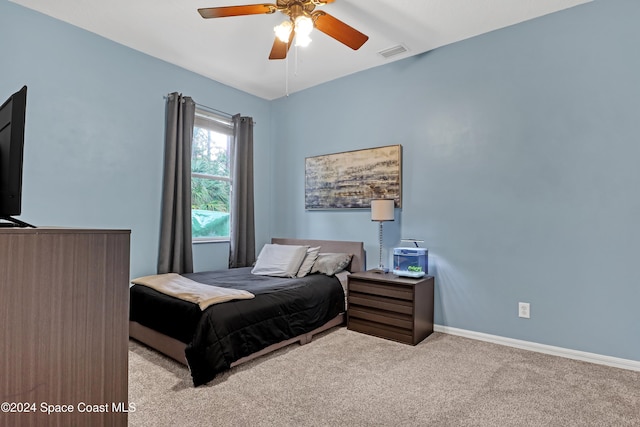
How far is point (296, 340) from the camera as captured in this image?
279cm

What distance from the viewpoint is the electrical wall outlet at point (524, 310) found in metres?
2.78

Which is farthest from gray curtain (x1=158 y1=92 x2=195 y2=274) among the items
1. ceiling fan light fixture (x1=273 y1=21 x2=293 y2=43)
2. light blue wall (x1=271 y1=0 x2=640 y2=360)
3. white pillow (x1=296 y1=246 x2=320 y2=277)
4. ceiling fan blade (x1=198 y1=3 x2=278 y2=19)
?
light blue wall (x1=271 y1=0 x2=640 y2=360)

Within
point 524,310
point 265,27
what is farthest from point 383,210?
point 265,27

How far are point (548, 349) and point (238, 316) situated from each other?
2.47 m

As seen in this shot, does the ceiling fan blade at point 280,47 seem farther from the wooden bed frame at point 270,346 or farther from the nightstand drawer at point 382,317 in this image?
the nightstand drawer at point 382,317

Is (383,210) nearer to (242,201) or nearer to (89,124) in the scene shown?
(242,201)

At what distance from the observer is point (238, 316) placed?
2.36 meters

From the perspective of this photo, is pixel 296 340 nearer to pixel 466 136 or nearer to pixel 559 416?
pixel 559 416

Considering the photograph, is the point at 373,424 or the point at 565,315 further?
the point at 565,315

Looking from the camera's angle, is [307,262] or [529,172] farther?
[307,262]

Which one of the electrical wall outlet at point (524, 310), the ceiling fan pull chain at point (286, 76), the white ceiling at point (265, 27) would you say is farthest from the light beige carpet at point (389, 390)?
the ceiling fan pull chain at point (286, 76)

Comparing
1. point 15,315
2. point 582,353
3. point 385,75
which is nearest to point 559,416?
point 582,353

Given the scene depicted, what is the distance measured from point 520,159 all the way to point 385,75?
5.43 ft

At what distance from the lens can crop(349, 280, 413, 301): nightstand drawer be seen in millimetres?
2887
